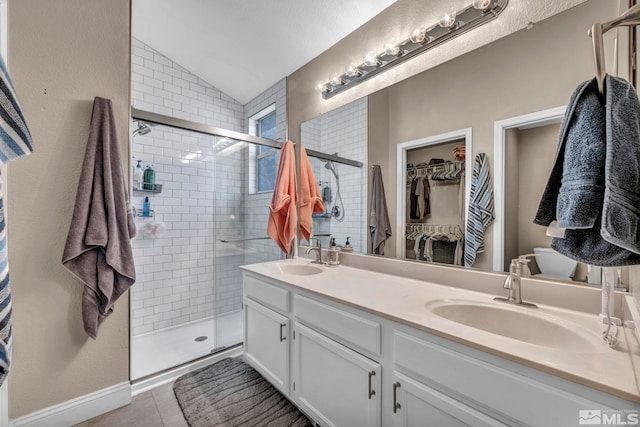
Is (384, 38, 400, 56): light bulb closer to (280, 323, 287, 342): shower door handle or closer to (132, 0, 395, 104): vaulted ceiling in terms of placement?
(132, 0, 395, 104): vaulted ceiling

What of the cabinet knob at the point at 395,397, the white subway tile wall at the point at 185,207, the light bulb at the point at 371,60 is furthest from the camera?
the white subway tile wall at the point at 185,207

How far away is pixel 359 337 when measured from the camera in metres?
1.17

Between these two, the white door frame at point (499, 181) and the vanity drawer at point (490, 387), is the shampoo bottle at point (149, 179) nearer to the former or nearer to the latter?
the vanity drawer at point (490, 387)

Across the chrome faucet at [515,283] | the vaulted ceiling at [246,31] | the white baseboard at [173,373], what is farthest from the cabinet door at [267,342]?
the vaulted ceiling at [246,31]

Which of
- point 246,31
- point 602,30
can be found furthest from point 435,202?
point 246,31

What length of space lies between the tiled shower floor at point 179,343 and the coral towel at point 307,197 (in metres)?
1.16

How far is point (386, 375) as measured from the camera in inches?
42.7

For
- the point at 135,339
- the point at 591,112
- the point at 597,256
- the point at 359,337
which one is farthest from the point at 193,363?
the point at 591,112

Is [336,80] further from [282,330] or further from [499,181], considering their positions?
[282,330]

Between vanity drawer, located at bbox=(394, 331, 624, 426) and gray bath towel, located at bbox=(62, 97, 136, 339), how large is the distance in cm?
159

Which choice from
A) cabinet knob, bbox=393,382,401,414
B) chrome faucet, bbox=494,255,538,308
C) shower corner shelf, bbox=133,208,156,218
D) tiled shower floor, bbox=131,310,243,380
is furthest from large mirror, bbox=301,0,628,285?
shower corner shelf, bbox=133,208,156,218

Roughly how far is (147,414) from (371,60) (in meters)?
2.69

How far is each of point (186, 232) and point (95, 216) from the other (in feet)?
4.97

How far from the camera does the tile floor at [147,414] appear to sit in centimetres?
156
